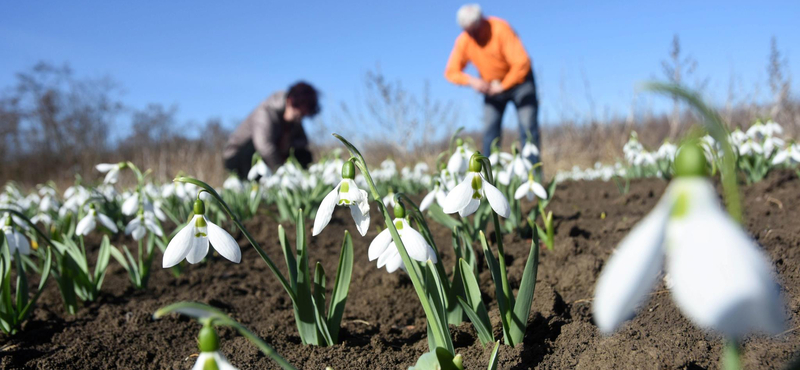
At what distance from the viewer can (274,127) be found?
6.21 meters

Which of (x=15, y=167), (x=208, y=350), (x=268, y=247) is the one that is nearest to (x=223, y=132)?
(x=15, y=167)

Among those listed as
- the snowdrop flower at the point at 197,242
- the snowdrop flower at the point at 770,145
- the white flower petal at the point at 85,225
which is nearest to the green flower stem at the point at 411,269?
the snowdrop flower at the point at 197,242

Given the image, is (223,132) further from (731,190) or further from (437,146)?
(731,190)

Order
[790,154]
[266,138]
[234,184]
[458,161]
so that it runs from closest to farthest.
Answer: [458,161]
[790,154]
[234,184]
[266,138]

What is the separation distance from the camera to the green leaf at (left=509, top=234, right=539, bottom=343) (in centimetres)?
126

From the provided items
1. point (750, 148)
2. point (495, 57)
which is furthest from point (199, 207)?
point (495, 57)

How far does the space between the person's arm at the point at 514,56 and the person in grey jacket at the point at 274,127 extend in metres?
2.42

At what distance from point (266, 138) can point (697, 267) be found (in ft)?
19.7

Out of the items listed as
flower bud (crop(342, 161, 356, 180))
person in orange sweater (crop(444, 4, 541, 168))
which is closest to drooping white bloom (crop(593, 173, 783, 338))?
flower bud (crop(342, 161, 356, 180))

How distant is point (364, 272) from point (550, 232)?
911 mm

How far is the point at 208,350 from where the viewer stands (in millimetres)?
702

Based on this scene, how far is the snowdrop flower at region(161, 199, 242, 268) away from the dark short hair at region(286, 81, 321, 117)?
17.3 feet

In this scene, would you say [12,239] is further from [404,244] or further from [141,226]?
[404,244]

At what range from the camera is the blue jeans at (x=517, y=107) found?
5.52 meters
